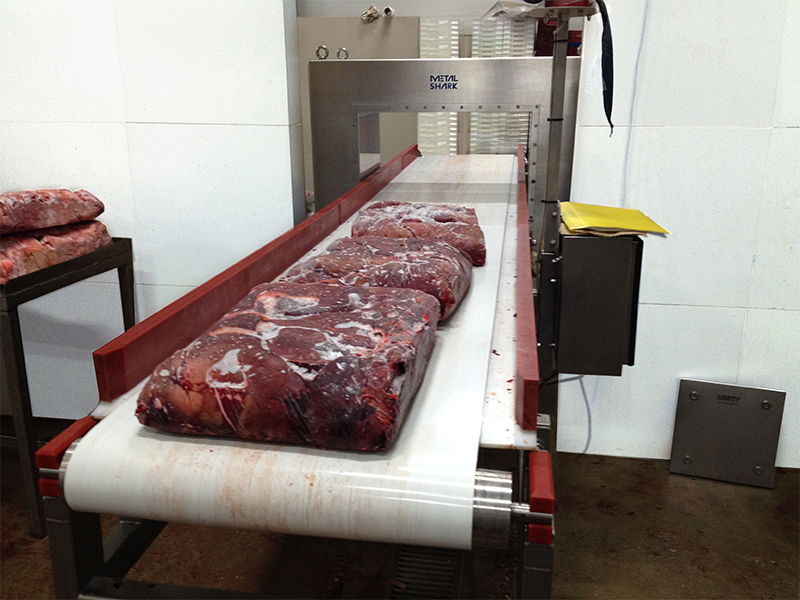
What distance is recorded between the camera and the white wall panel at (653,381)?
2.90 m

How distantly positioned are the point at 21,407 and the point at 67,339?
0.89m

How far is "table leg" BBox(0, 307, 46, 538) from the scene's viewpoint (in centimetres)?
229

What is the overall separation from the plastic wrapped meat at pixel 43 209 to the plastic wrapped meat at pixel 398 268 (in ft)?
3.71

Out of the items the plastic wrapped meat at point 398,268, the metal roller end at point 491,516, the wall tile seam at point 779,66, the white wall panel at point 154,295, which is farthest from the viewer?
the white wall panel at point 154,295

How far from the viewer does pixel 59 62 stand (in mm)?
2824

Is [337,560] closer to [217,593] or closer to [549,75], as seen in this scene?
[217,593]

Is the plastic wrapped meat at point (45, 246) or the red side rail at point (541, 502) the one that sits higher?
the plastic wrapped meat at point (45, 246)

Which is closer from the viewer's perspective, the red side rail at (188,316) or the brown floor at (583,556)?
the red side rail at (188,316)

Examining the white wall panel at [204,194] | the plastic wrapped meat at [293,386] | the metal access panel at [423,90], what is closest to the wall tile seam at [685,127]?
the metal access panel at [423,90]

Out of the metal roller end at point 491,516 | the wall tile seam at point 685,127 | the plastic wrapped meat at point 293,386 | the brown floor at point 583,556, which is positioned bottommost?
the brown floor at point 583,556

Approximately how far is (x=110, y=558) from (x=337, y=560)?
1248 mm

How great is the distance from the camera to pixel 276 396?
1.13m

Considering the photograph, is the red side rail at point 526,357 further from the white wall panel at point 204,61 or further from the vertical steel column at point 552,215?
the white wall panel at point 204,61

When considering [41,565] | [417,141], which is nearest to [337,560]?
[41,565]
